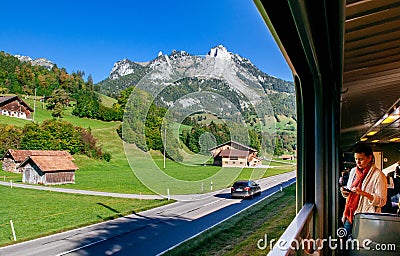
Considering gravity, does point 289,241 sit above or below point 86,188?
above

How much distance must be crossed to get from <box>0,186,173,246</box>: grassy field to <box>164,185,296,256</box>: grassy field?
105 centimetres

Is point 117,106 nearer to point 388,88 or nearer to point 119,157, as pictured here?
point 119,157

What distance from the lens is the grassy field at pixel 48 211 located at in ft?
9.92

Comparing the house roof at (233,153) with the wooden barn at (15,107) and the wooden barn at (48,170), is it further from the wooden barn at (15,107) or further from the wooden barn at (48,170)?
the wooden barn at (15,107)

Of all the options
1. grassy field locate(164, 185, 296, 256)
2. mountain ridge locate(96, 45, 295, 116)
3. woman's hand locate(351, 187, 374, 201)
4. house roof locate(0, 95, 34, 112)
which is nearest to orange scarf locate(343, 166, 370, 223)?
woman's hand locate(351, 187, 374, 201)

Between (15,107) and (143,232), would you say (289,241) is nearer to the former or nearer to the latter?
(15,107)

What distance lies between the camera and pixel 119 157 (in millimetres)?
4113

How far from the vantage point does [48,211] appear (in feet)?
12.0

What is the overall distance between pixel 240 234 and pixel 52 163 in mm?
2490

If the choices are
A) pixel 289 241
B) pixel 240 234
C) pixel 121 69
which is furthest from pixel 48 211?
pixel 289 241

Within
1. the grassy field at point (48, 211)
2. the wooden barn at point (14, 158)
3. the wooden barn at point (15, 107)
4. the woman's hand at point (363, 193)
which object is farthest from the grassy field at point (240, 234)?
the wooden barn at point (15, 107)

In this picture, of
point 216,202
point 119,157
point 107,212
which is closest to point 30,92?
point 119,157

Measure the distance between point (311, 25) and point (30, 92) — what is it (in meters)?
1.70

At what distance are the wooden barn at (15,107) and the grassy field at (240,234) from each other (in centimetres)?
229
